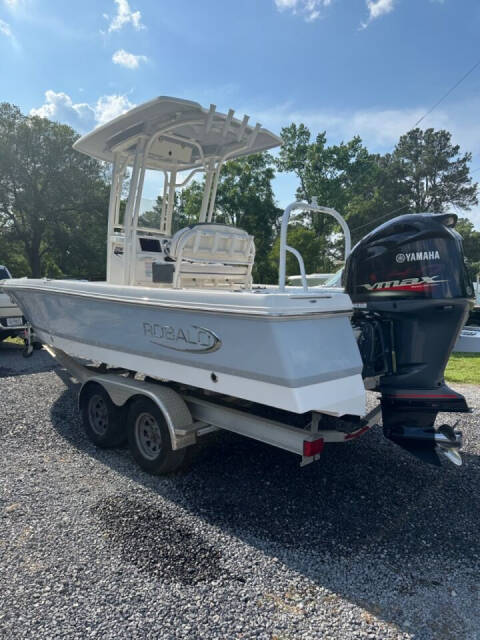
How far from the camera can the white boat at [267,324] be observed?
2678 millimetres

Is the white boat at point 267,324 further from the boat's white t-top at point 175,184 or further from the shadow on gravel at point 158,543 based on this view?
the shadow on gravel at point 158,543

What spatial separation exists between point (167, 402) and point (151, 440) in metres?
0.47

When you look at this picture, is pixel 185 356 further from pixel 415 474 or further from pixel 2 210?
pixel 2 210

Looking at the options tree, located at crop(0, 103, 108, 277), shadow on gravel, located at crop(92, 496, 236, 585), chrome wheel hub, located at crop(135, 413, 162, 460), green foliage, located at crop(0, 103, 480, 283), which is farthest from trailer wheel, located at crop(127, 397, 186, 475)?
tree, located at crop(0, 103, 108, 277)

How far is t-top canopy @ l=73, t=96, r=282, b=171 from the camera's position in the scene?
396 centimetres

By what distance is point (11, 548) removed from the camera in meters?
2.64

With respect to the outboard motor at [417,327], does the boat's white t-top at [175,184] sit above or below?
above

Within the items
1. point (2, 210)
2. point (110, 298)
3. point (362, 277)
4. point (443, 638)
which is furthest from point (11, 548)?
point (2, 210)

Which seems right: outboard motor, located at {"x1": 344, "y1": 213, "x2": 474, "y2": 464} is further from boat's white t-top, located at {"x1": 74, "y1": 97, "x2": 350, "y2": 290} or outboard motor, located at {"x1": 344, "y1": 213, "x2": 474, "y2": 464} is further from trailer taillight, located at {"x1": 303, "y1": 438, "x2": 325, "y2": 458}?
boat's white t-top, located at {"x1": 74, "y1": 97, "x2": 350, "y2": 290}

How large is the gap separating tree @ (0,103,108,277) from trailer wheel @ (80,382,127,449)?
2109 cm

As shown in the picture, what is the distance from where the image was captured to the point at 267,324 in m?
2.59

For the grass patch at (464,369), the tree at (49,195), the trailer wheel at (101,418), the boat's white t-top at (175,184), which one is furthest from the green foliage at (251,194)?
the trailer wheel at (101,418)

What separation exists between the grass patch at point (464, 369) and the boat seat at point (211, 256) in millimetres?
4701

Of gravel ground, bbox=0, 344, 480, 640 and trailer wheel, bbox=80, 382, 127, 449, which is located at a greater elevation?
trailer wheel, bbox=80, 382, 127, 449
